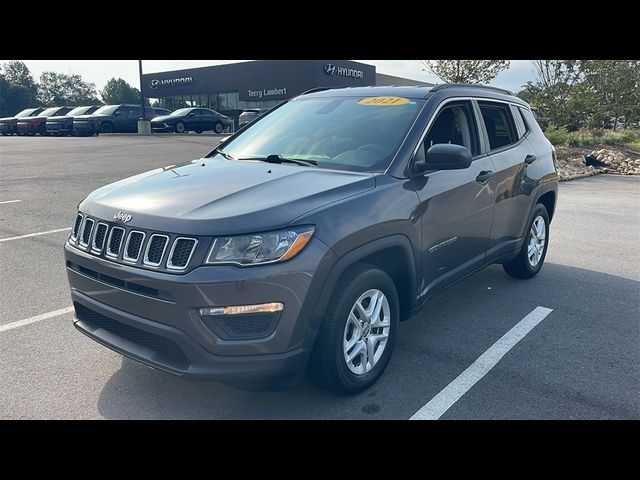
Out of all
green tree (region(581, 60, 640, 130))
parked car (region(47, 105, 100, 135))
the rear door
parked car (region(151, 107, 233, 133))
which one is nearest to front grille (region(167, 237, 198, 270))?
the rear door

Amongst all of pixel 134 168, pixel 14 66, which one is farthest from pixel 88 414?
pixel 14 66

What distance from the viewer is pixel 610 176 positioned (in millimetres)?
16031

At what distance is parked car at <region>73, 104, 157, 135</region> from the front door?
28.0 meters

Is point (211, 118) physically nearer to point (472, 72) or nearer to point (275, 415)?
point (472, 72)

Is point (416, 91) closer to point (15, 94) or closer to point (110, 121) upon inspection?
point (110, 121)

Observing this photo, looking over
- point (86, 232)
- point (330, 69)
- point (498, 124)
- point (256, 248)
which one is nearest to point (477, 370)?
point (256, 248)

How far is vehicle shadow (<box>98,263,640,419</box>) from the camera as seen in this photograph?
3.23 metres

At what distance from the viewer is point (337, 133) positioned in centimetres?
411

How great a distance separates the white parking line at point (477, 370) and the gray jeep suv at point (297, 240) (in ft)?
1.35

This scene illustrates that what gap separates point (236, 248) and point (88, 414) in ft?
4.53

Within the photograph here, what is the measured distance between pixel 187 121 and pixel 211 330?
29.3 meters

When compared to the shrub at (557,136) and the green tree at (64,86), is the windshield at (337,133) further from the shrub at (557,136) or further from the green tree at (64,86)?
the green tree at (64,86)

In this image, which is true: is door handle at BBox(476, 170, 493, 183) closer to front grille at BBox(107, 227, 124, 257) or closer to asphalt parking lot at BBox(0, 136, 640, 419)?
asphalt parking lot at BBox(0, 136, 640, 419)

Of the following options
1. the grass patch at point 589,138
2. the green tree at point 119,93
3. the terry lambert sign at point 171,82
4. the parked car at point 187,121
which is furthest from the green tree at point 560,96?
the green tree at point 119,93
